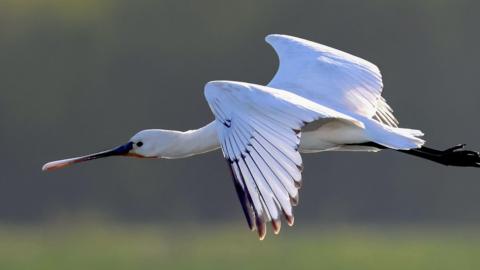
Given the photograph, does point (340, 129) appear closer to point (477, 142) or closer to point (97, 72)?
point (477, 142)

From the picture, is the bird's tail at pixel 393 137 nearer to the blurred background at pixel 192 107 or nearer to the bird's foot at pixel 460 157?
the bird's foot at pixel 460 157

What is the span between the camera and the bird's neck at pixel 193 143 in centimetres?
993

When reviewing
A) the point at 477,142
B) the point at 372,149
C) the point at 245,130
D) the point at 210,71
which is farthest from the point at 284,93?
the point at 210,71

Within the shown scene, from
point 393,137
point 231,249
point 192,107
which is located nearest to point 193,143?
point 393,137

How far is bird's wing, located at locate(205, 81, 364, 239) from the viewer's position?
27.5 ft

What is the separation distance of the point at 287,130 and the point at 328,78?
185 cm

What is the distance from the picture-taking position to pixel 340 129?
9.73 metres

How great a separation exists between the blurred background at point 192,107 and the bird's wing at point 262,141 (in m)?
12.9

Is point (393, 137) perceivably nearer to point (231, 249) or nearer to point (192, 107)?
point (231, 249)

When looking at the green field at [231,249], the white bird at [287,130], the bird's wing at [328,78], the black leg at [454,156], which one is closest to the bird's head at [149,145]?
the white bird at [287,130]

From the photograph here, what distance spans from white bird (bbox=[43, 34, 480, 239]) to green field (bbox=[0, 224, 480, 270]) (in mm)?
8206

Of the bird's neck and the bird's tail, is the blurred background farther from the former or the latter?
the bird's tail

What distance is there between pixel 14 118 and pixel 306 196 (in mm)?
4429

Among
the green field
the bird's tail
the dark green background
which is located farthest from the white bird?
the dark green background
